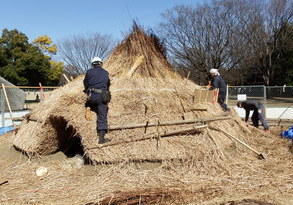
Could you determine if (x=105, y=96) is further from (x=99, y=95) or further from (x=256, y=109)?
(x=256, y=109)

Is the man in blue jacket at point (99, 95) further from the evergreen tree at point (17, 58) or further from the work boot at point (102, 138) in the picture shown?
the evergreen tree at point (17, 58)

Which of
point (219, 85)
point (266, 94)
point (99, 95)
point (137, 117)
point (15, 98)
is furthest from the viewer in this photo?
point (266, 94)

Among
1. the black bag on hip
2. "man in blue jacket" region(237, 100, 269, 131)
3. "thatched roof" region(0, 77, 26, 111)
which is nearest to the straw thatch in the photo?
the black bag on hip

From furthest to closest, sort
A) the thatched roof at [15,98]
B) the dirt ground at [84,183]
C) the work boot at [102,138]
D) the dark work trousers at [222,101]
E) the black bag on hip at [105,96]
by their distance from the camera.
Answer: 1. the thatched roof at [15,98]
2. the dark work trousers at [222,101]
3. the black bag on hip at [105,96]
4. the work boot at [102,138]
5. the dirt ground at [84,183]

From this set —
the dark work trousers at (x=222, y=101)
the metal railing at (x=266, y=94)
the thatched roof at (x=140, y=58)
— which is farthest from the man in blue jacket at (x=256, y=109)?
the metal railing at (x=266, y=94)

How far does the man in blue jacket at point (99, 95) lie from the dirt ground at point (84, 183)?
2.48ft

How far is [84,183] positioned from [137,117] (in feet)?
5.55

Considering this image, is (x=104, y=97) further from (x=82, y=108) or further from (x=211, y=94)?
(x=211, y=94)

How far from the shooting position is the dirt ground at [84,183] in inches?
170

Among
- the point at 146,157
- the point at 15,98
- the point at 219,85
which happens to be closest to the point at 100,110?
the point at 146,157

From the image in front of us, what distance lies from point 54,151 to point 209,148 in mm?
3673

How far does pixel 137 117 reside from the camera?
5945 millimetres

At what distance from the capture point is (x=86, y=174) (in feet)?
18.2

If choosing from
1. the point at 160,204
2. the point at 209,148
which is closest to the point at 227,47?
the point at 209,148
